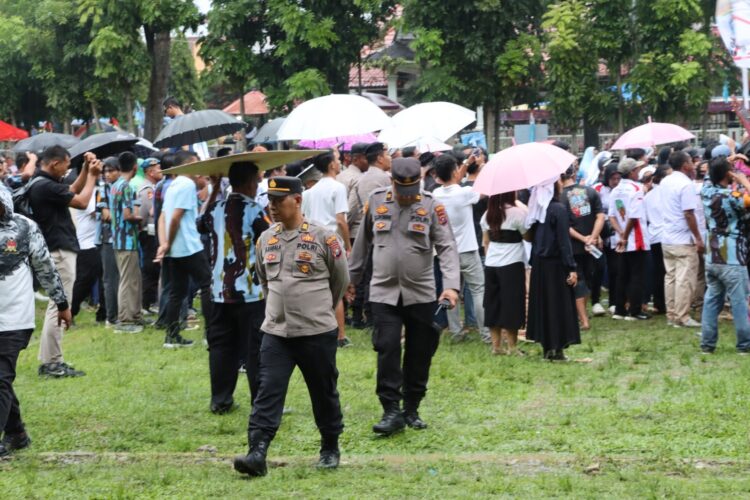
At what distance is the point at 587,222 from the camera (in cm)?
1384

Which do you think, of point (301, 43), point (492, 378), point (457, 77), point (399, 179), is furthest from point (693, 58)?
point (399, 179)

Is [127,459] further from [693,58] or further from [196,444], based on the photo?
[693,58]

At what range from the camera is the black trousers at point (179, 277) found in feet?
41.8

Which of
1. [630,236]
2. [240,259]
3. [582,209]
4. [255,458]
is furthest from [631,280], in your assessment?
[255,458]

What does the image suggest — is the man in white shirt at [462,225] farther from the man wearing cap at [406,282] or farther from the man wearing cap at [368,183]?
the man wearing cap at [406,282]

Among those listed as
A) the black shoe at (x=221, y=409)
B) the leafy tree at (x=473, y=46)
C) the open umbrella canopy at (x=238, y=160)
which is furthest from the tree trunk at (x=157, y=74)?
the open umbrella canopy at (x=238, y=160)

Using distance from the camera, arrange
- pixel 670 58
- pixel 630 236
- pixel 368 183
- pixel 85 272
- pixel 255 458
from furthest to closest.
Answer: pixel 670 58 → pixel 85 272 → pixel 630 236 → pixel 368 183 → pixel 255 458

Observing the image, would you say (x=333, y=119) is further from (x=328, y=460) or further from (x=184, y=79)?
(x=184, y=79)

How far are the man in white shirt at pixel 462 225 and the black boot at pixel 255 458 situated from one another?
15.8 feet

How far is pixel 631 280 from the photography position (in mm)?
14547

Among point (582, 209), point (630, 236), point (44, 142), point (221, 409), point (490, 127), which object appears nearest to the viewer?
point (221, 409)

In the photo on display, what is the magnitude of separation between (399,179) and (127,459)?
2791mm

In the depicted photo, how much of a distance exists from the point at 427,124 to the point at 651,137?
4426 millimetres

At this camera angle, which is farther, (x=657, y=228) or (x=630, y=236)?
(x=630, y=236)
